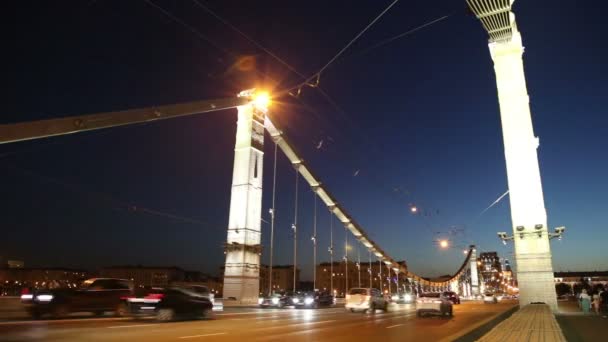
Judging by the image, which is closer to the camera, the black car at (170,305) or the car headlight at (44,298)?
the car headlight at (44,298)

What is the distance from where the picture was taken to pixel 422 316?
24781mm

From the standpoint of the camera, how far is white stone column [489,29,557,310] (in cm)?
3025

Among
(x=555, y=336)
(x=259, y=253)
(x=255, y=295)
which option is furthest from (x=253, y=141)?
(x=555, y=336)

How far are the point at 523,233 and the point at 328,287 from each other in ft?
477

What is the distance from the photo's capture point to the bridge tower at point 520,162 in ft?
99.5

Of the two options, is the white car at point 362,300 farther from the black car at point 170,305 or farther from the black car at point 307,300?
the black car at point 170,305

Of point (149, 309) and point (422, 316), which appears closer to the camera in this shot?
point (149, 309)

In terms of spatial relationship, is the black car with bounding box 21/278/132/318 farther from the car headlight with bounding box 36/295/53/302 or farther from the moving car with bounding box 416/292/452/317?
the moving car with bounding box 416/292/452/317

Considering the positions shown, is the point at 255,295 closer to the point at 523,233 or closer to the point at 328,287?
the point at 523,233

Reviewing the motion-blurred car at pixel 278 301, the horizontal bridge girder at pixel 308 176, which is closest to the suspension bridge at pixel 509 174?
the motion-blurred car at pixel 278 301

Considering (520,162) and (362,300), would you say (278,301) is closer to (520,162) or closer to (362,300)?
(362,300)

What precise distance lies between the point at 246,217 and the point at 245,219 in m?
0.18

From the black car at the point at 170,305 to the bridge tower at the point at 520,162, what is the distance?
22813mm

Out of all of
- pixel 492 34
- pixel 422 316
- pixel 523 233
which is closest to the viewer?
pixel 422 316
